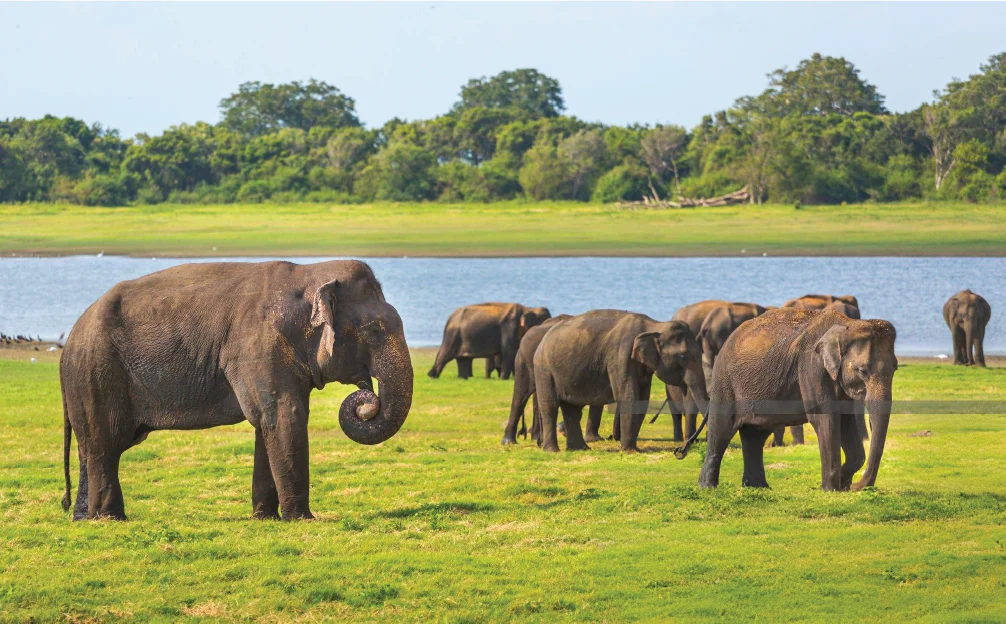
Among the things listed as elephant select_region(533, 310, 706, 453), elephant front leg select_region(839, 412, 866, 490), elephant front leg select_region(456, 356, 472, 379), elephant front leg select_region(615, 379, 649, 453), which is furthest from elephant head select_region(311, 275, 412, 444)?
elephant front leg select_region(456, 356, 472, 379)

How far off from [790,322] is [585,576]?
4.02 meters

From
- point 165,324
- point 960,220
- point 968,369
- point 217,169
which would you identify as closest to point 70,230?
point 217,169

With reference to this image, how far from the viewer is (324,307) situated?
11.4m

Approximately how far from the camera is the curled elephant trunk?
11555mm

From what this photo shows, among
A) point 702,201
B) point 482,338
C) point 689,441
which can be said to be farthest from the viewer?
point 702,201

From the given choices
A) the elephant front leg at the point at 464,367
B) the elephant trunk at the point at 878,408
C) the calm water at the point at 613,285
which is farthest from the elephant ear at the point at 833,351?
the calm water at the point at 613,285

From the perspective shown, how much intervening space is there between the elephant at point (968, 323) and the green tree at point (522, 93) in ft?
332

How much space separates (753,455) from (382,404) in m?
3.54

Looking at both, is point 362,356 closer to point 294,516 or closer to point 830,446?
point 294,516

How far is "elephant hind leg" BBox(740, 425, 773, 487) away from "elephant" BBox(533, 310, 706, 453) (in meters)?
2.96

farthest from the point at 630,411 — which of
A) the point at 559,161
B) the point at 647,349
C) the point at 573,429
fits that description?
the point at 559,161

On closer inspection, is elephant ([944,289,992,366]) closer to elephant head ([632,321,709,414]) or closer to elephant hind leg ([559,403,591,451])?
elephant hind leg ([559,403,591,451])

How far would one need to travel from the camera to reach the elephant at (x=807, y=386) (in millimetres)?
11883

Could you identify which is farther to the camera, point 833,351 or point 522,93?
point 522,93
